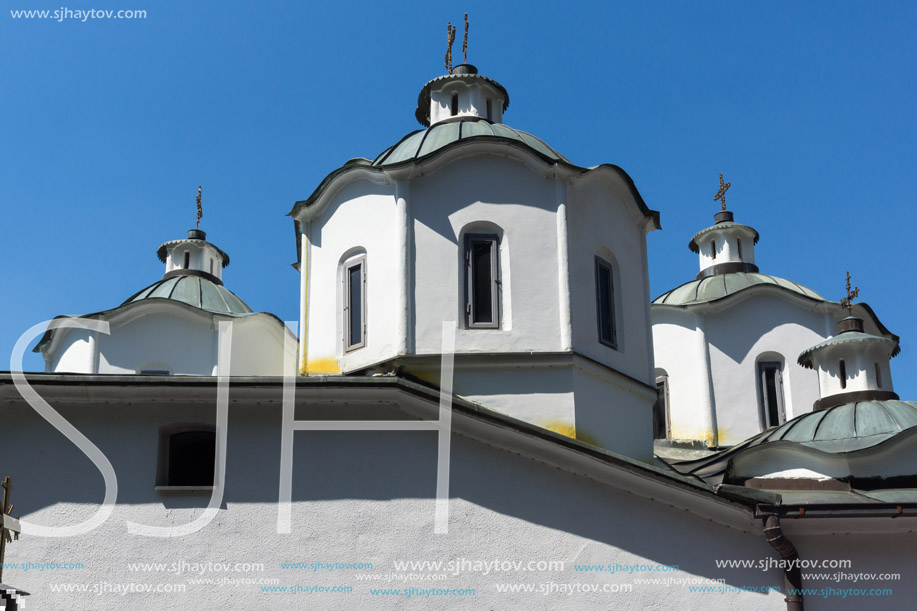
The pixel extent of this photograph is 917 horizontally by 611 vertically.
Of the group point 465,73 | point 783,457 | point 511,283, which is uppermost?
point 465,73

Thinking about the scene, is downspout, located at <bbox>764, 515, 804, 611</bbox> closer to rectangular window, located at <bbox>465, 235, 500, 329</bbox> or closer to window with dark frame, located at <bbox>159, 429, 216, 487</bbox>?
rectangular window, located at <bbox>465, 235, 500, 329</bbox>

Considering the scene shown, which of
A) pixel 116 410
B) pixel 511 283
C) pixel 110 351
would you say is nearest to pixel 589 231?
pixel 511 283

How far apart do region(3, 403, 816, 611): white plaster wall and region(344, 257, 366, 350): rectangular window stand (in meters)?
2.77

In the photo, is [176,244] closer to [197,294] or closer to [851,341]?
[197,294]

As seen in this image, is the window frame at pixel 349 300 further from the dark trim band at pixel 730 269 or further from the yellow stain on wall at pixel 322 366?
the dark trim band at pixel 730 269

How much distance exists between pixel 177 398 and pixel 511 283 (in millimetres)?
4255

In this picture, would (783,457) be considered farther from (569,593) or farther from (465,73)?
(465,73)

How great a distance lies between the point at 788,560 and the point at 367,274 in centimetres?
587

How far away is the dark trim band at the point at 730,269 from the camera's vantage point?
67.3 ft

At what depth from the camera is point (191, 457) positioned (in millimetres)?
10844

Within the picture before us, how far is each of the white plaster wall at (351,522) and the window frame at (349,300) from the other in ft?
8.85

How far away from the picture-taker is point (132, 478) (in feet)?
33.8

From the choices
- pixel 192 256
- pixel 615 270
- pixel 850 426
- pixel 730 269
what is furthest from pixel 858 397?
pixel 192 256

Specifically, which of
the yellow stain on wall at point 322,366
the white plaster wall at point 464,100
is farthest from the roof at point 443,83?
the yellow stain on wall at point 322,366
